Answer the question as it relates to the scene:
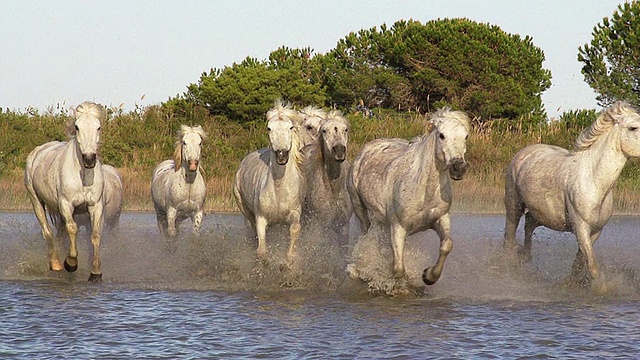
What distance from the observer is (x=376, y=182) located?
34.7 ft

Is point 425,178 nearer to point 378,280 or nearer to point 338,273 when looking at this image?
point 378,280

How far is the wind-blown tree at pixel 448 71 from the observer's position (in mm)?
35938

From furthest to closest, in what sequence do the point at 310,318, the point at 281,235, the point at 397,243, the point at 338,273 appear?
the point at 281,235 → the point at 338,273 → the point at 397,243 → the point at 310,318

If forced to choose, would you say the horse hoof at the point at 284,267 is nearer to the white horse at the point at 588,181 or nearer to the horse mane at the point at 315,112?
the horse mane at the point at 315,112

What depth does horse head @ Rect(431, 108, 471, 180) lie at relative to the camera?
29.2 feet

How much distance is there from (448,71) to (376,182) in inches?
1065

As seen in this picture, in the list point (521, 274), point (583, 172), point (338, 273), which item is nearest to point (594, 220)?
point (583, 172)

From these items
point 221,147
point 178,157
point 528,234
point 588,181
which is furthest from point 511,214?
point 221,147

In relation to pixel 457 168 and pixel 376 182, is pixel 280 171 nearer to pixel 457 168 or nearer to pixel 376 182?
pixel 376 182

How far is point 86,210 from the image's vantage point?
38.0 ft

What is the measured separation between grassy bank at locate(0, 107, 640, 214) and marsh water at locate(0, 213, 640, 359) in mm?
8680

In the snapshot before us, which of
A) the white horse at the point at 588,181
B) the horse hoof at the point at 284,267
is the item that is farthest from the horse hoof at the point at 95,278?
the white horse at the point at 588,181

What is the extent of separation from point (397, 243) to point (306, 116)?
3002 mm

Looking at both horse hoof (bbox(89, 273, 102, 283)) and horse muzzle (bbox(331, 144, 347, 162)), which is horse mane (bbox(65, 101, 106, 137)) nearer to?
horse hoof (bbox(89, 273, 102, 283))
